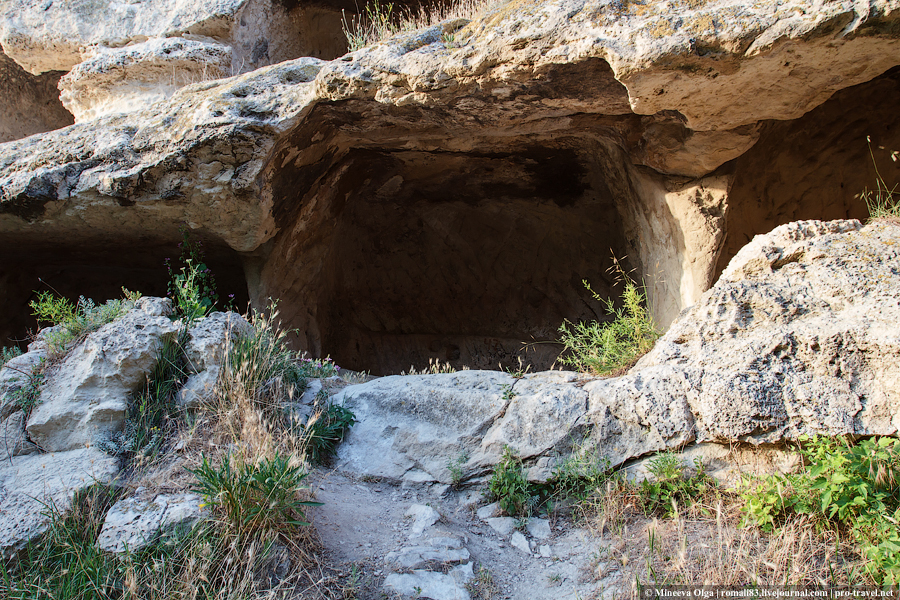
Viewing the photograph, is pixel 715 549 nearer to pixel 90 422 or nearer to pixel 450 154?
pixel 90 422

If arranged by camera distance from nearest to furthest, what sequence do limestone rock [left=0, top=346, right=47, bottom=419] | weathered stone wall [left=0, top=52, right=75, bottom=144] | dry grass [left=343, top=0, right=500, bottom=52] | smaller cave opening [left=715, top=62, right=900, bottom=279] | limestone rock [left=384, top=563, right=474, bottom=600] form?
1. limestone rock [left=384, top=563, right=474, bottom=600]
2. limestone rock [left=0, top=346, right=47, bottom=419]
3. dry grass [left=343, top=0, right=500, bottom=52]
4. smaller cave opening [left=715, top=62, right=900, bottom=279]
5. weathered stone wall [left=0, top=52, right=75, bottom=144]

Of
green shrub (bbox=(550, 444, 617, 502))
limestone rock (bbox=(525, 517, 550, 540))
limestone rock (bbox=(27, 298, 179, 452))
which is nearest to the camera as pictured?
limestone rock (bbox=(525, 517, 550, 540))

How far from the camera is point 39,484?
263cm

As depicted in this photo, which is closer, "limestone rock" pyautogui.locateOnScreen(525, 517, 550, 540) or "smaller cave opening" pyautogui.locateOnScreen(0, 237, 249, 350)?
"limestone rock" pyautogui.locateOnScreen(525, 517, 550, 540)

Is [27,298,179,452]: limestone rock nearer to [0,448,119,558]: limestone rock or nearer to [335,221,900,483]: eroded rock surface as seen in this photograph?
[0,448,119,558]: limestone rock

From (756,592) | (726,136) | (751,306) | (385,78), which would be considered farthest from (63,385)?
(726,136)

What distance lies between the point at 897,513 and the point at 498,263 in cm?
517

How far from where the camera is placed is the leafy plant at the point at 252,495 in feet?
7.45

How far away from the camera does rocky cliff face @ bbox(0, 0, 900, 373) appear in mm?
3305

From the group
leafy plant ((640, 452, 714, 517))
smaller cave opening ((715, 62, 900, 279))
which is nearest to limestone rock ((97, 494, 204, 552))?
leafy plant ((640, 452, 714, 517))

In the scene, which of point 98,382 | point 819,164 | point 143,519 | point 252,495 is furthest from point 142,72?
point 819,164

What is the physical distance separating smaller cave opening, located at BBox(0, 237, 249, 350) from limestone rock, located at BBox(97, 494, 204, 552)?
10.6ft

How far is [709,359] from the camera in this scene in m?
2.86

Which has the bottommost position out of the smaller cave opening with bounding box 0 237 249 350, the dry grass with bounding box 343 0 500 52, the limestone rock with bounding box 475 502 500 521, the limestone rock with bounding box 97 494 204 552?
the limestone rock with bounding box 475 502 500 521
